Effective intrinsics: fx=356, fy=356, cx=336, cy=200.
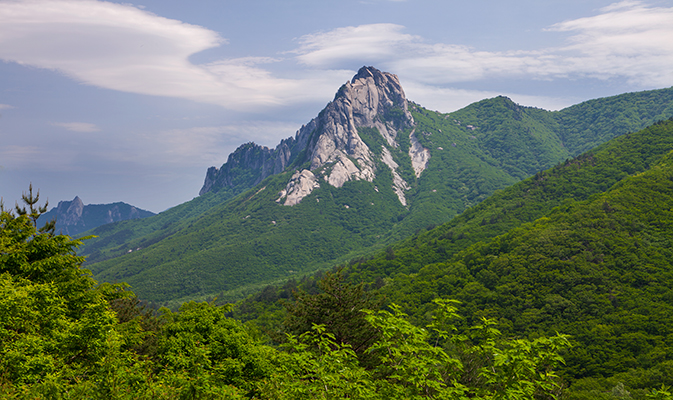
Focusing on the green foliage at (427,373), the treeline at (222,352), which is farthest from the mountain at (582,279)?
the green foliage at (427,373)

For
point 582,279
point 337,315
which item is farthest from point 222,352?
point 582,279

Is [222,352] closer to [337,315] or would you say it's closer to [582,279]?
[337,315]

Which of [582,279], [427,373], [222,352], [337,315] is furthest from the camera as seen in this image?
[582,279]

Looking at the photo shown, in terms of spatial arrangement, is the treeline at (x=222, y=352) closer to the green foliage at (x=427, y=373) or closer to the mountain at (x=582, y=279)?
the green foliage at (x=427, y=373)

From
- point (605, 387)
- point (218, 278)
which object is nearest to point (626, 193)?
point (605, 387)

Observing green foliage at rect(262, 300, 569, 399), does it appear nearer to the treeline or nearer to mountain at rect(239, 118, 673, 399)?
the treeline

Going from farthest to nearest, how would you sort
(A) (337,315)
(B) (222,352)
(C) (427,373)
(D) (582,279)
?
(D) (582,279) → (A) (337,315) → (B) (222,352) → (C) (427,373)

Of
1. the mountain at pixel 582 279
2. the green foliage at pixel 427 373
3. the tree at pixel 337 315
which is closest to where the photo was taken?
the green foliage at pixel 427 373

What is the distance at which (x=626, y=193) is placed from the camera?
→ 10312cm

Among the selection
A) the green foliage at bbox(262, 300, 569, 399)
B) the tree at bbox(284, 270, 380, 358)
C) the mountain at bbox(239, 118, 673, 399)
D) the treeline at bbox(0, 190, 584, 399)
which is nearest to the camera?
the green foliage at bbox(262, 300, 569, 399)

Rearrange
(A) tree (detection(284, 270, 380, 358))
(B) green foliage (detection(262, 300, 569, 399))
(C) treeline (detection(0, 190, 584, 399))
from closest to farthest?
(B) green foliage (detection(262, 300, 569, 399)), (C) treeline (detection(0, 190, 584, 399)), (A) tree (detection(284, 270, 380, 358))

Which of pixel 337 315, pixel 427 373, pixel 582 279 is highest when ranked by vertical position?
pixel 427 373

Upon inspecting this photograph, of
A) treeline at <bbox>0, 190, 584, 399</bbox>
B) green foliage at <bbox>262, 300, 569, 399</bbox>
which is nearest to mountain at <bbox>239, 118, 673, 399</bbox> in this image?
treeline at <bbox>0, 190, 584, 399</bbox>

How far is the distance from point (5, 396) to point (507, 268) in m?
100
